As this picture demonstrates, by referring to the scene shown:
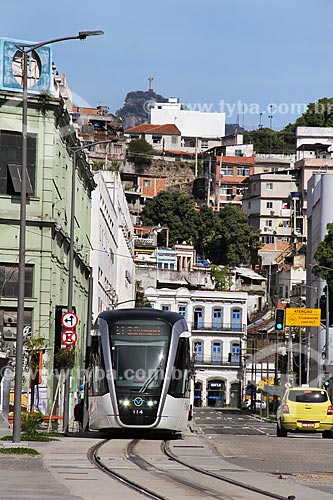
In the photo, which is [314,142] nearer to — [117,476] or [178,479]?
[117,476]

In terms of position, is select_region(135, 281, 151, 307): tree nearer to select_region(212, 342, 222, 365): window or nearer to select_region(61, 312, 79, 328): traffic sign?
select_region(212, 342, 222, 365): window

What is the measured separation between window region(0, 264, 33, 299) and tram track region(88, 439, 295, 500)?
24263 millimetres

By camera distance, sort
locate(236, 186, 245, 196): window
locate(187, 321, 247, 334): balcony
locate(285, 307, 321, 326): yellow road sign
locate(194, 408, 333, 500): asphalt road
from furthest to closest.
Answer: locate(236, 186, 245, 196): window, locate(187, 321, 247, 334): balcony, locate(285, 307, 321, 326): yellow road sign, locate(194, 408, 333, 500): asphalt road

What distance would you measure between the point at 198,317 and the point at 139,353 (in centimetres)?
9586

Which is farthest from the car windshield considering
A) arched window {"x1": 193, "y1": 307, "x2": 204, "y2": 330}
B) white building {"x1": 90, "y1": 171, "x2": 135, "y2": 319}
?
arched window {"x1": 193, "y1": 307, "x2": 204, "y2": 330}

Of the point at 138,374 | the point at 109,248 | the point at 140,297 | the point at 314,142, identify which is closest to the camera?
the point at 138,374

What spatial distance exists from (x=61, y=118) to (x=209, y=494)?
3842 cm

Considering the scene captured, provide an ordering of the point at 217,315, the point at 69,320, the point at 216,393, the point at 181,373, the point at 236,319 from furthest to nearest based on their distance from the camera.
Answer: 1. the point at 236,319
2. the point at 217,315
3. the point at 216,393
4. the point at 69,320
5. the point at 181,373

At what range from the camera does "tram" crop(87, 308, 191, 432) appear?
33.3 m

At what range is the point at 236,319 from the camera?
427 ft

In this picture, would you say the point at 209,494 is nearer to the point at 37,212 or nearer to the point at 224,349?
the point at 37,212

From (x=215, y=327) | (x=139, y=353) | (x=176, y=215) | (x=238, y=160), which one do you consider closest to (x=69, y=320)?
(x=139, y=353)

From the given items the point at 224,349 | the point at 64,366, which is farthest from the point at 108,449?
the point at 224,349

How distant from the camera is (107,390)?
110ft
